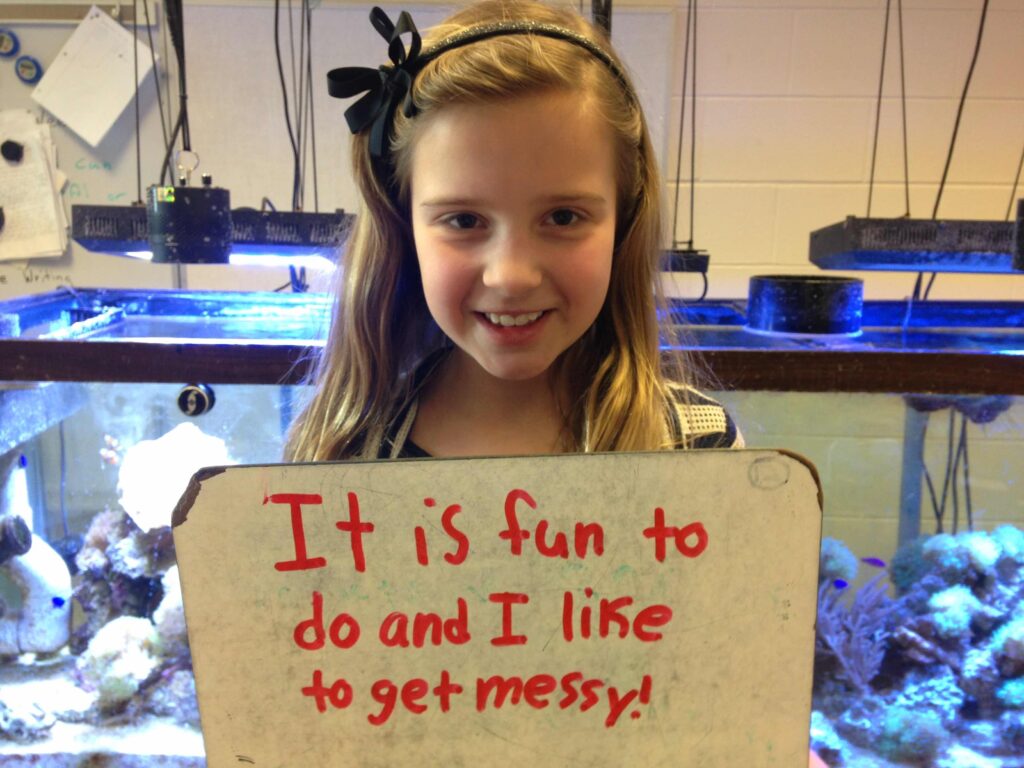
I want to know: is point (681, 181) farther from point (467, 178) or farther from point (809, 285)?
point (467, 178)

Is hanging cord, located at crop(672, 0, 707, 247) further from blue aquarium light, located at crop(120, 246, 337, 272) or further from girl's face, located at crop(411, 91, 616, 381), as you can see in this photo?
girl's face, located at crop(411, 91, 616, 381)

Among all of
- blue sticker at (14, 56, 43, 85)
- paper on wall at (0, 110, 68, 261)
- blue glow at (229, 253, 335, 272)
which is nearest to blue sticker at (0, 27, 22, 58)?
blue sticker at (14, 56, 43, 85)

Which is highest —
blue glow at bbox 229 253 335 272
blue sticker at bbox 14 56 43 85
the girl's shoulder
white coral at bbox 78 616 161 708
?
blue sticker at bbox 14 56 43 85

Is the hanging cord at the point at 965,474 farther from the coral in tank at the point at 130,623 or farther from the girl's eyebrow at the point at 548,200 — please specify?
the coral in tank at the point at 130,623

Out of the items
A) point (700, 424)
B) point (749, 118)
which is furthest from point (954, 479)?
point (749, 118)

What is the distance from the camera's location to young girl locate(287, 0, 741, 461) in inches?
24.9

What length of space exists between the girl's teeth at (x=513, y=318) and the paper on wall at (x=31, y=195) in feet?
6.22

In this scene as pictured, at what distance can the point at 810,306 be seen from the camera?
112 cm

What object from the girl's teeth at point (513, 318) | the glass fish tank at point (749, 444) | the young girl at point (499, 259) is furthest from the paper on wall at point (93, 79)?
the girl's teeth at point (513, 318)

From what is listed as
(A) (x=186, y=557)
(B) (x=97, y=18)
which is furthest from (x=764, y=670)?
(B) (x=97, y=18)

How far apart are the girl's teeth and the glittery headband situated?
0.19 metres

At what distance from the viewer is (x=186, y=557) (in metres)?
0.49

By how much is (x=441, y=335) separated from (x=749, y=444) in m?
0.42

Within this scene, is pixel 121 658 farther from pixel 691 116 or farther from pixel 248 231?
pixel 691 116
